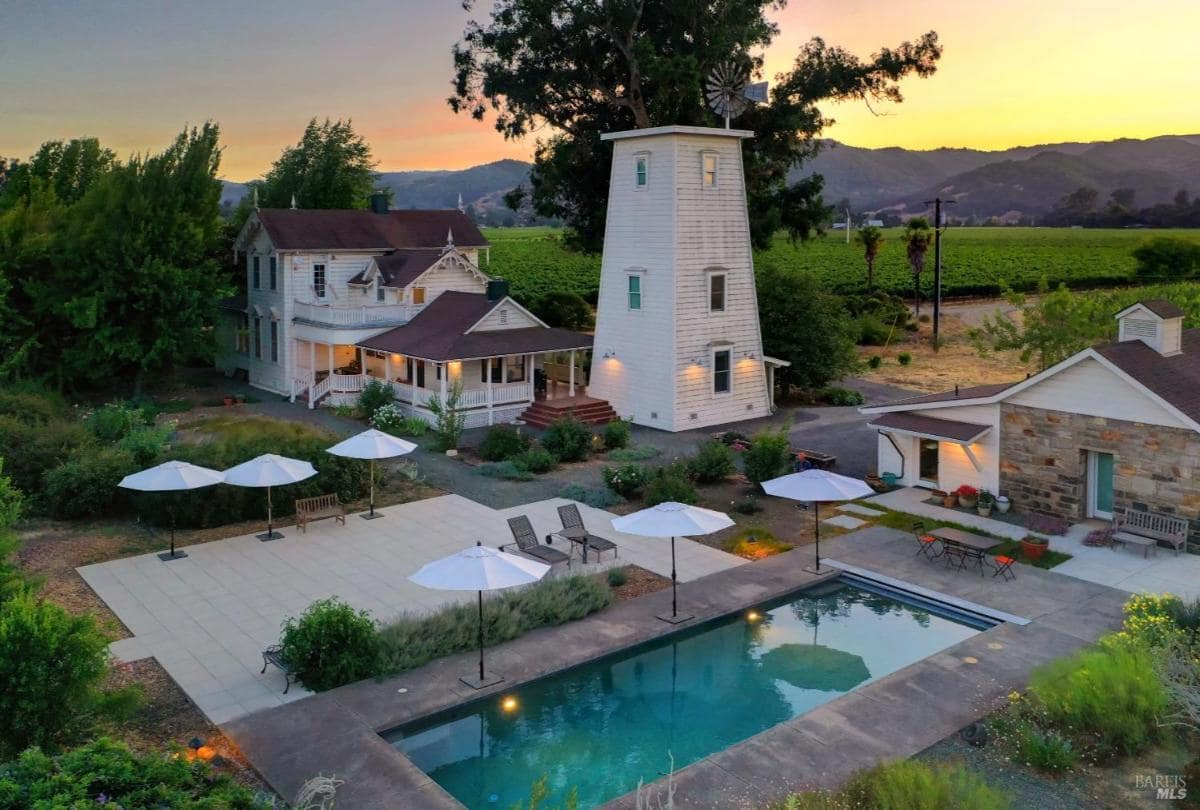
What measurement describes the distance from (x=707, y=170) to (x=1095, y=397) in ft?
47.4

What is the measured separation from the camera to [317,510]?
68.3ft

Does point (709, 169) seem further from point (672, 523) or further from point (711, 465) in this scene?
point (672, 523)

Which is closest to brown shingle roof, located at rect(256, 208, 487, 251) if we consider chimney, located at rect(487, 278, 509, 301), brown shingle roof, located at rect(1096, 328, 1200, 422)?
chimney, located at rect(487, 278, 509, 301)

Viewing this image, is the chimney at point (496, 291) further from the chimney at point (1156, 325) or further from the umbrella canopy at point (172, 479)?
the chimney at point (1156, 325)

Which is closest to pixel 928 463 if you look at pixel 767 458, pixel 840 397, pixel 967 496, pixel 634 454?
pixel 967 496

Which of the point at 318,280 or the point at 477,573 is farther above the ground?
the point at 318,280

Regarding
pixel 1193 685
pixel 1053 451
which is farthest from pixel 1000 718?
pixel 1053 451

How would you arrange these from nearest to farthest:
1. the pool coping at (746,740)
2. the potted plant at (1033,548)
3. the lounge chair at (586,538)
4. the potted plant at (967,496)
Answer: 1. the pool coping at (746,740)
2. the potted plant at (1033,548)
3. the lounge chair at (586,538)
4. the potted plant at (967,496)

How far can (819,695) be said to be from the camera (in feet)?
42.3

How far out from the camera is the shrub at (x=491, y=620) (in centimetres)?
1351

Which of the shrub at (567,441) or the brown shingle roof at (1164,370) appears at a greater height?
the brown shingle roof at (1164,370)

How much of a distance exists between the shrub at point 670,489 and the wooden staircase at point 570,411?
345 inches

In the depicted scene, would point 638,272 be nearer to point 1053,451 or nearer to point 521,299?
point 1053,451

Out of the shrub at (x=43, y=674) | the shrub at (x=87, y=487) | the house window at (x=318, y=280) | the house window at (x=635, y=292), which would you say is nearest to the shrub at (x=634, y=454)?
the house window at (x=635, y=292)
